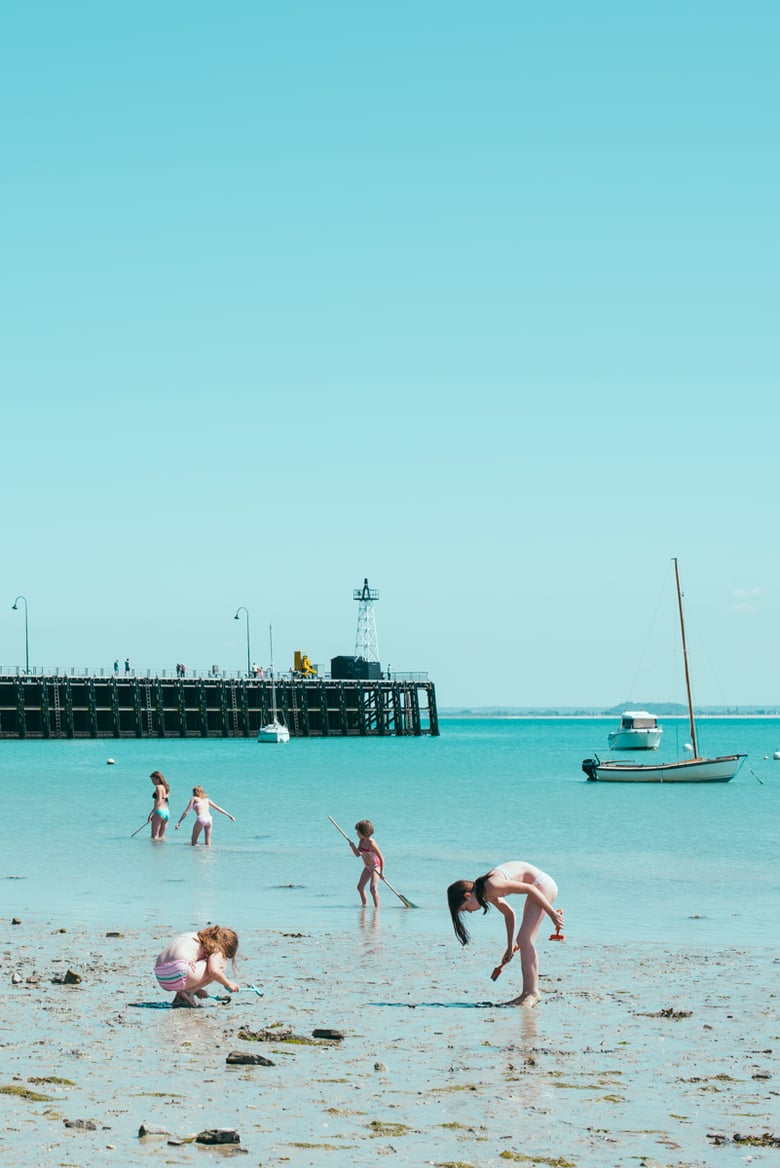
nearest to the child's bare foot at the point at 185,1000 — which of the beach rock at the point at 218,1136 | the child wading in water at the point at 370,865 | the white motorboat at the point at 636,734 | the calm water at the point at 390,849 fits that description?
the beach rock at the point at 218,1136

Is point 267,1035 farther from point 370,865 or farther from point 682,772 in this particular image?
point 682,772

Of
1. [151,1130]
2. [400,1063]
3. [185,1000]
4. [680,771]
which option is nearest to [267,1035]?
[400,1063]

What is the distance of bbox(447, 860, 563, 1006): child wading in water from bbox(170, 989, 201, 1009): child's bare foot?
8.30 ft

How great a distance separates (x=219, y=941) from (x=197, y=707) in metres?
110

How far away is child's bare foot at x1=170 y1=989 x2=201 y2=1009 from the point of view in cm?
1313

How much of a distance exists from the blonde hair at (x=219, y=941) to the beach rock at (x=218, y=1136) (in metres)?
4.42

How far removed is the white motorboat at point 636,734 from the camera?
352ft

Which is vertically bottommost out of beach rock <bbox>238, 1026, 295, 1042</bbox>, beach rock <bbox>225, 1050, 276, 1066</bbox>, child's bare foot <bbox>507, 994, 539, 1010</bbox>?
child's bare foot <bbox>507, 994, 539, 1010</bbox>

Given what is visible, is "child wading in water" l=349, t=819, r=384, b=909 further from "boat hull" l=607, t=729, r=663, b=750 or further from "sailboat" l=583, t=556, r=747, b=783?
"boat hull" l=607, t=729, r=663, b=750

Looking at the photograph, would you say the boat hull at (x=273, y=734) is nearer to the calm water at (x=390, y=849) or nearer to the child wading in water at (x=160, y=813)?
the calm water at (x=390, y=849)

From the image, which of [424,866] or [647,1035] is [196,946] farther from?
[424,866]

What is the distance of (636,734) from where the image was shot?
10781 centimetres

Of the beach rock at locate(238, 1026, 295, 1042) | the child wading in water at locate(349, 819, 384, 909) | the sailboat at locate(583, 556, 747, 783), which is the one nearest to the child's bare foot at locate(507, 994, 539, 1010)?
the beach rock at locate(238, 1026, 295, 1042)

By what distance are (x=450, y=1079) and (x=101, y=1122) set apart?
2631mm
